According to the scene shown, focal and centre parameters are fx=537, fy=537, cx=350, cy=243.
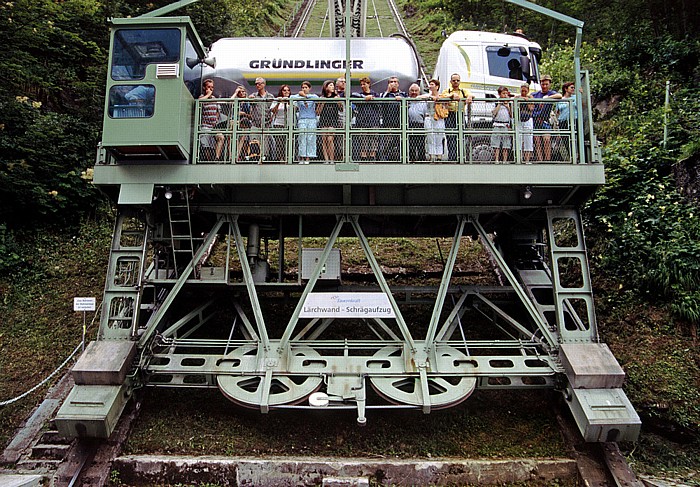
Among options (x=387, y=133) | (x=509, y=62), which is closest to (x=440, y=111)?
(x=387, y=133)

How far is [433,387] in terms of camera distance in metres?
8.76

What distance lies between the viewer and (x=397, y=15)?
4400 centimetres

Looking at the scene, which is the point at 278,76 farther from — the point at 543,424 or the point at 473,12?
the point at 473,12

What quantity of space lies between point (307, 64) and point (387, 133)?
2.74 metres

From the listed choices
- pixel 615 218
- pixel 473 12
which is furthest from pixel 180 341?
pixel 473 12

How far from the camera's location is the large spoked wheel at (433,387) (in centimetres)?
812

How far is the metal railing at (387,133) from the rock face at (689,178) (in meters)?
3.57

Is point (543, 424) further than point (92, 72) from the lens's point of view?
No

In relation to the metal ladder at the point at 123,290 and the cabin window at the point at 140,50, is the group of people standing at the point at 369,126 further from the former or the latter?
the metal ladder at the point at 123,290

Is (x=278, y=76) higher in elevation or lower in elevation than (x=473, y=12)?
lower

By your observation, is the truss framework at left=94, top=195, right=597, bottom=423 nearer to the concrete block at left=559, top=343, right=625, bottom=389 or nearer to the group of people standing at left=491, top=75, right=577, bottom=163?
the concrete block at left=559, top=343, right=625, bottom=389

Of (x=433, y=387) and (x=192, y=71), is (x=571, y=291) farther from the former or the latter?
(x=192, y=71)

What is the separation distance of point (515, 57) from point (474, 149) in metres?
5.32

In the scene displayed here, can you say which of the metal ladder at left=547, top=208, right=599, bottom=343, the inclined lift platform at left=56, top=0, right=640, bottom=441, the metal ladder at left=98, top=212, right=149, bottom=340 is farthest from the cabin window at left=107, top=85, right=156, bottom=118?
the metal ladder at left=547, top=208, right=599, bottom=343
